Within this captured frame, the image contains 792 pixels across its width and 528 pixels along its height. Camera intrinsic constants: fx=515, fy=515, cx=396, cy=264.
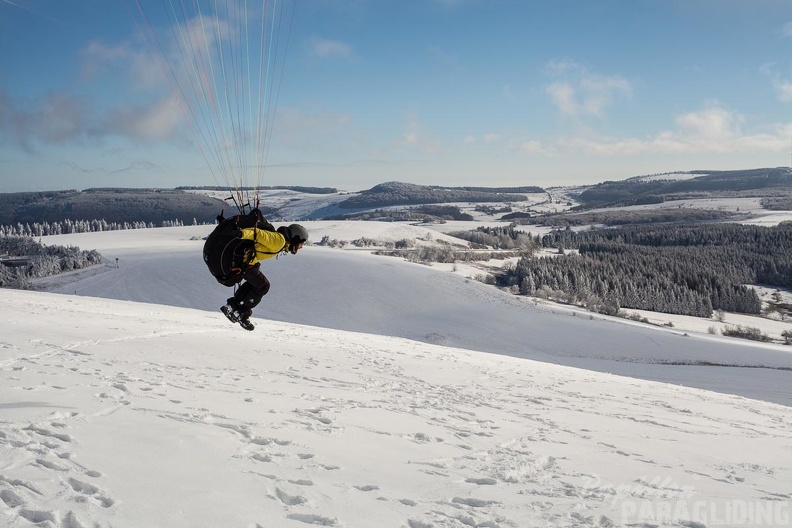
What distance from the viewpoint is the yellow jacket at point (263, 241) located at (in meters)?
7.83

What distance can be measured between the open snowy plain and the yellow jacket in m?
2.45

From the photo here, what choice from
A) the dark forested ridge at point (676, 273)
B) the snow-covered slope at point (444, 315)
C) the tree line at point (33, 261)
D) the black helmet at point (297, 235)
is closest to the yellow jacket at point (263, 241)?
the black helmet at point (297, 235)

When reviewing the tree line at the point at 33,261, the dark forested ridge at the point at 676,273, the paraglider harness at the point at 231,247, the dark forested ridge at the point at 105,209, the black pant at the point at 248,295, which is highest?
the dark forested ridge at the point at 105,209

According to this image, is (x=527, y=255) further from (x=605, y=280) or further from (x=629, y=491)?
(x=629, y=491)

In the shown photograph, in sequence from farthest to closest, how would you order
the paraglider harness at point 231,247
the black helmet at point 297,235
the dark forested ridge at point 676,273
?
the dark forested ridge at point 676,273 → the black helmet at point 297,235 → the paraglider harness at point 231,247

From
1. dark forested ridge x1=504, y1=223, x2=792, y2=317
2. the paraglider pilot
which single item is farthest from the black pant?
dark forested ridge x1=504, y1=223, x2=792, y2=317

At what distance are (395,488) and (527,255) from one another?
9537 centimetres

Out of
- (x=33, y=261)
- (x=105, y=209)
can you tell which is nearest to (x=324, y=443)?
(x=33, y=261)

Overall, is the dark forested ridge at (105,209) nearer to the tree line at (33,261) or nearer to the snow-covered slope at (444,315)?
the tree line at (33,261)

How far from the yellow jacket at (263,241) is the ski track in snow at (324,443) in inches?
96.2

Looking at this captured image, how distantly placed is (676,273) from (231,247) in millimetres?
89959

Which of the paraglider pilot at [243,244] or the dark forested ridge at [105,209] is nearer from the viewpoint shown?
the paraglider pilot at [243,244]

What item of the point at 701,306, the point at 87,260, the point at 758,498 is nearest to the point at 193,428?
the point at 758,498

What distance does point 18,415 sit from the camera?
255 inches
